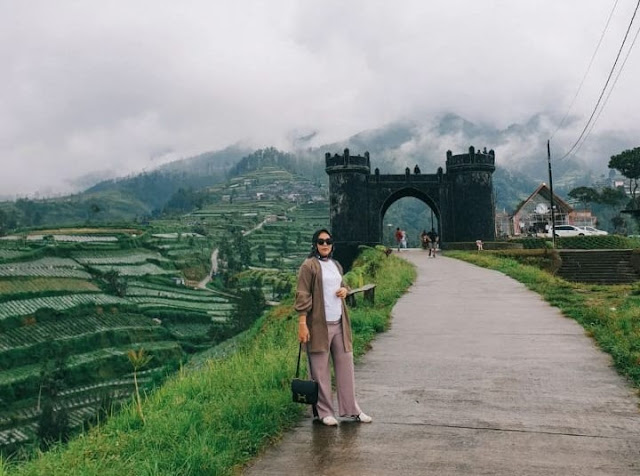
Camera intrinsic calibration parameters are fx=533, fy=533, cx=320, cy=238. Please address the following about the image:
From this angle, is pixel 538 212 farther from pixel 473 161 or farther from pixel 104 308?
pixel 104 308

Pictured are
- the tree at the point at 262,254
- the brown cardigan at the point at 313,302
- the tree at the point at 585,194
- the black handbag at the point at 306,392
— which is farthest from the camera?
the tree at the point at 262,254

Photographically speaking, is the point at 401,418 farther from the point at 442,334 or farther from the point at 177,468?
the point at 442,334

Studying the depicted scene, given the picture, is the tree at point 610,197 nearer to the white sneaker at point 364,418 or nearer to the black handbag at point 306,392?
the white sneaker at point 364,418

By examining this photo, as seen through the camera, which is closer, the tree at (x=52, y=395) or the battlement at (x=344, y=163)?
the battlement at (x=344, y=163)

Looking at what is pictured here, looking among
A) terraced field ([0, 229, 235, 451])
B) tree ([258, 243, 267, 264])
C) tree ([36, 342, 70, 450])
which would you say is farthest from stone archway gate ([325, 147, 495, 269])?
tree ([258, 243, 267, 264])

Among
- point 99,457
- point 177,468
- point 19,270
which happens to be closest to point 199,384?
point 99,457

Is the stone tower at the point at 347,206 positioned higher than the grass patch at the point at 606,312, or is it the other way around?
the stone tower at the point at 347,206

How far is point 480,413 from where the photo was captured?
15.1ft

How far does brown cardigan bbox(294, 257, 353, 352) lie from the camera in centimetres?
451

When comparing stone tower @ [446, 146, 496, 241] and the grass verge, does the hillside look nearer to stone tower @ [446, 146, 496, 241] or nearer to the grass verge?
the grass verge

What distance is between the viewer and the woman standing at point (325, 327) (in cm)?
447

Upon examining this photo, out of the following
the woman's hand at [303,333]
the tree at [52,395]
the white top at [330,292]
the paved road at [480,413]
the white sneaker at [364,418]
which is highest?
the white top at [330,292]

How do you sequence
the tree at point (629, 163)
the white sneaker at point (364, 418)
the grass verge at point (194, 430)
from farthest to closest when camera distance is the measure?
the tree at point (629, 163) → the white sneaker at point (364, 418) → the grass verge at point (194, 430)

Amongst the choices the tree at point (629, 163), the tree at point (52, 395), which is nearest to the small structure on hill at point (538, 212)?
the tree at point (629, 163)
